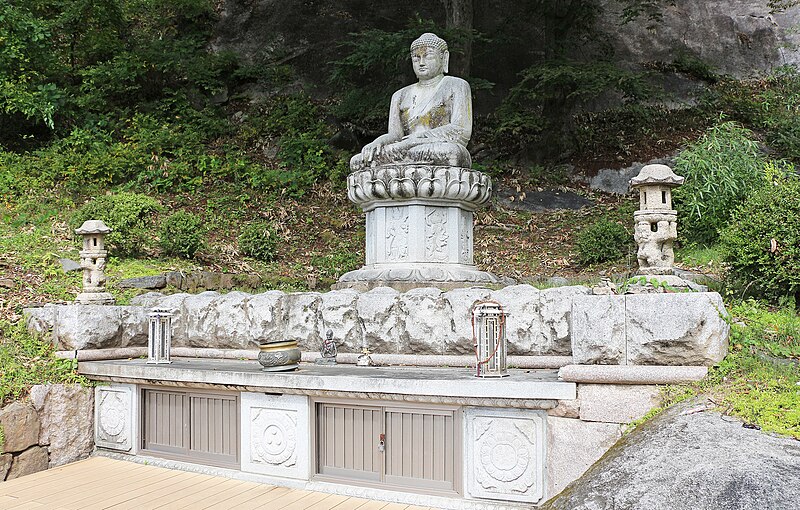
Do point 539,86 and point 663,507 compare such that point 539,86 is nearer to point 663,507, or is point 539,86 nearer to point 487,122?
point 487,122

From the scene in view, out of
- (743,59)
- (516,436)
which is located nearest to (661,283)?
(516,436)

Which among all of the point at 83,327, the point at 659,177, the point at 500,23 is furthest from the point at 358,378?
the point at 500,23

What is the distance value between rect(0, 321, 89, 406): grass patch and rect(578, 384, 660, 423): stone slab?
4318 mm

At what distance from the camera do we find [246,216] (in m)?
11.2

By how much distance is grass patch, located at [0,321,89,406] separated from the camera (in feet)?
16.9

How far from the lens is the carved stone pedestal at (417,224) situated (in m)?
6.07

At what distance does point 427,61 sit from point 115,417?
188 inches

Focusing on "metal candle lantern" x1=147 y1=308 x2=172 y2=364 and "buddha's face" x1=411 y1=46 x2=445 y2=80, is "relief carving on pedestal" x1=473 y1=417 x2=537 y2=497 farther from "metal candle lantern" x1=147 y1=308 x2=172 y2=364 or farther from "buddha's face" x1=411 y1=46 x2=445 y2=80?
"buddha's face" x1=411 y1=46 x2=445 y2=80

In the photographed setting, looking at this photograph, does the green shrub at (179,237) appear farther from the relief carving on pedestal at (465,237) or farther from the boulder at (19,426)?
the relief carving on pedestal at (465,237)

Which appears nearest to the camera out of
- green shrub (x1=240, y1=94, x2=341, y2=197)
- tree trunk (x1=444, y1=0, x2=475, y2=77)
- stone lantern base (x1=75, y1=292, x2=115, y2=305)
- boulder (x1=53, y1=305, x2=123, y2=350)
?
boulder (x1=53, y1=305, x2=123, y2=350)

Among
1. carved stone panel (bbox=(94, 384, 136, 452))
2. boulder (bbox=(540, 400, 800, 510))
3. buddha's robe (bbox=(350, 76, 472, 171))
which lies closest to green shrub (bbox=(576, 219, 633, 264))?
buddha's robe (bbox=(350, 76, 472, 171))

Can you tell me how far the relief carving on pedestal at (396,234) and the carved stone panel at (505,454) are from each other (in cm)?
261

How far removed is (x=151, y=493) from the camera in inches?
172

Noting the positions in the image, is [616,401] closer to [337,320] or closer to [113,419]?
[337,320]
